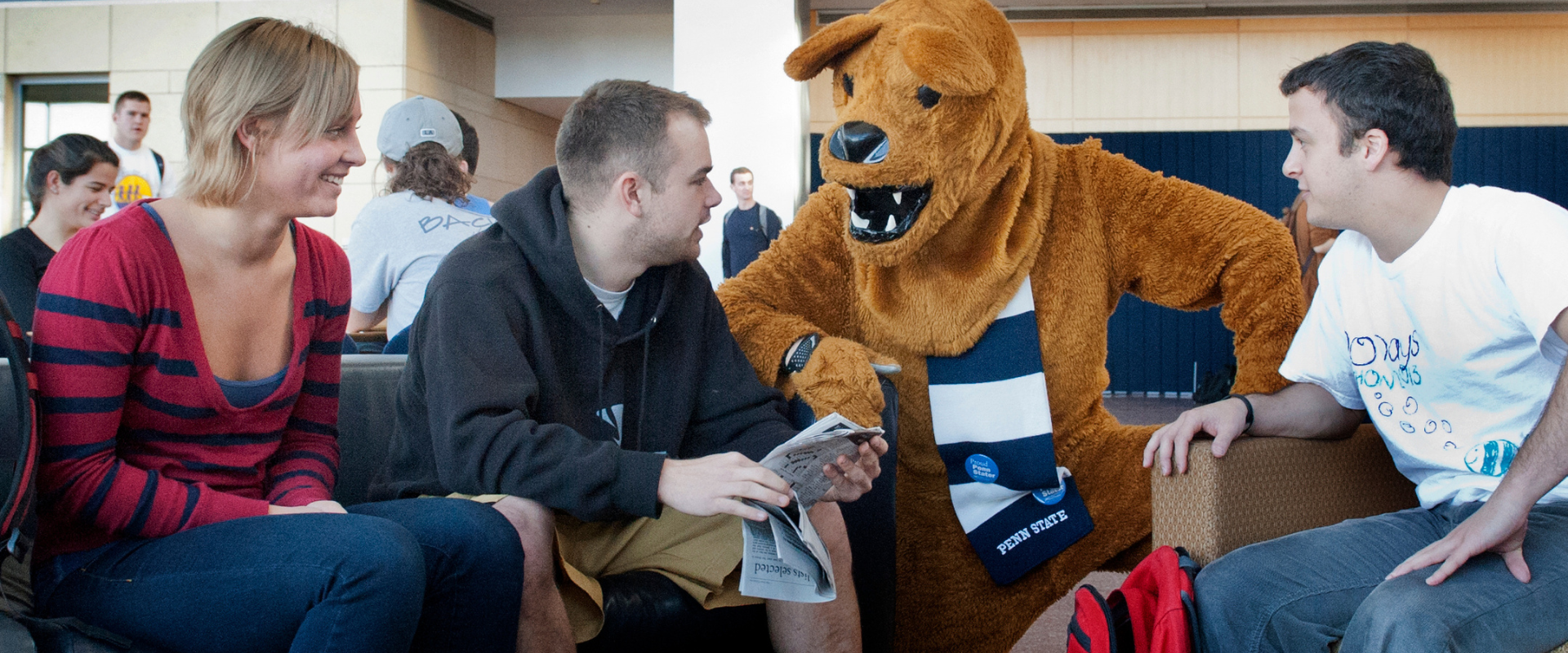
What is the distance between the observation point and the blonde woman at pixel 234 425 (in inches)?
47.7

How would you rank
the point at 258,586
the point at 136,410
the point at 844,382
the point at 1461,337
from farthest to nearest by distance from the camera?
the point at 844,382, the point at 1461,337, the point at 136,410, the point at 258,586

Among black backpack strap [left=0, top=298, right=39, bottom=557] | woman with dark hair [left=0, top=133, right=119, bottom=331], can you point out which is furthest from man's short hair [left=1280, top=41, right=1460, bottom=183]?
woman with dark hair [left=0, top=133, right=119, bottom=331]

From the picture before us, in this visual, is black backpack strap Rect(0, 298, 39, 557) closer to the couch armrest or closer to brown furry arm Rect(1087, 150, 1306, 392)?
the couch armrest

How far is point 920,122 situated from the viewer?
1.90 metres

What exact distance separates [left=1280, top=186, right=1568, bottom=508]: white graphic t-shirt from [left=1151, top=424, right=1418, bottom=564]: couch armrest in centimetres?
9

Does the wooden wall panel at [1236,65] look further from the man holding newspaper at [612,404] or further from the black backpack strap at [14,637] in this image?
the black backpack strap at [14,637]

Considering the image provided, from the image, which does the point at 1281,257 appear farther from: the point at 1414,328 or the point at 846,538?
the point at 846,538

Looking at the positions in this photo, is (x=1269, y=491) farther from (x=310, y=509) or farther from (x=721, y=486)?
(x=310, y=509)

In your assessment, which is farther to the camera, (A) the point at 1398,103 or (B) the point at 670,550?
(B) the point at 670,550

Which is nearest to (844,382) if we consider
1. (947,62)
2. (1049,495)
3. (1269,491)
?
(1049,495)

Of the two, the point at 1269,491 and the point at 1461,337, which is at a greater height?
the point at 1461,337

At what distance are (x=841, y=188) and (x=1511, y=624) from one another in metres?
1.28

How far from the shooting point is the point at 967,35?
1943mm

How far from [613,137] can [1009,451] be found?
0.87 meters
